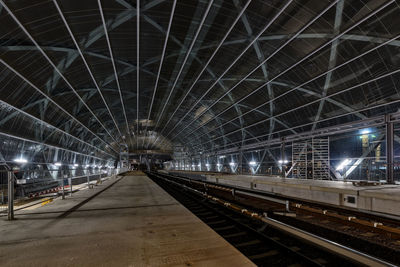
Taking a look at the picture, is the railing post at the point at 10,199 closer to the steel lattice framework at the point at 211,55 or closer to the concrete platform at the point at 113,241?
the concrete platform at the point at 113,241

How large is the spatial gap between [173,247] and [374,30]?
673 inches

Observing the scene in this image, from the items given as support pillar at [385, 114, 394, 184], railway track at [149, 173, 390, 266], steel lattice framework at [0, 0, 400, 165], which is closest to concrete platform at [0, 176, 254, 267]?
railway track at [149, 173, 390, 266]

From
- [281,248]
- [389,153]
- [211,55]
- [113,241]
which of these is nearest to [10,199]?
[113,241]

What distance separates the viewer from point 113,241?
4438 millimetres

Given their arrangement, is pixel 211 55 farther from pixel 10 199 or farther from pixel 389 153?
pixel 10 199

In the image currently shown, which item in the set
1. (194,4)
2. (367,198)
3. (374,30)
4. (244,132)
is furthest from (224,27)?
(244,132)

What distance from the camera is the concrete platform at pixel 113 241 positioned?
11.8 ft

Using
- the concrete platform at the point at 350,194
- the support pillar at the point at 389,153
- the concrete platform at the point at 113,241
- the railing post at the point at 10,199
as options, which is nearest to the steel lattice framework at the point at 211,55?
the support pillar at the point at 389,153

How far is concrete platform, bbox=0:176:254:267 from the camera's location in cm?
358

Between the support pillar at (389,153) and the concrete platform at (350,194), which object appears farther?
the support pillar at (389,153)

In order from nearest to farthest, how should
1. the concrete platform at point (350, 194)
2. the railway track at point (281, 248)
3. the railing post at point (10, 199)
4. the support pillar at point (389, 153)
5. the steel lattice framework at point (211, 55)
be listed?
the railway track at point (281, 248), the railing post at point (10, 199), the concrete platform at point (350, 194), the support pillar at point (389, 153), the steel lattice framework at point (211, 55)

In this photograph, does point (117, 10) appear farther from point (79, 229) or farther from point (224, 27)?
point (79, 229)

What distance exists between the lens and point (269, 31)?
1493cm

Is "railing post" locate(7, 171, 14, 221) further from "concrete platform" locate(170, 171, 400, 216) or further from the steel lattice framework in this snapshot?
"concrete platform" locate(170, 171, 400, 216)
